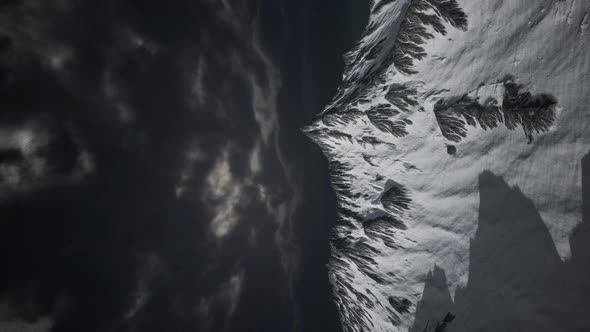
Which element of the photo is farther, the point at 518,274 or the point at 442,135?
the point at 442,135

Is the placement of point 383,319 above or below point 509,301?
below

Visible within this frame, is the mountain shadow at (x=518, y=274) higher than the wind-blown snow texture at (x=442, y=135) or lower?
lower

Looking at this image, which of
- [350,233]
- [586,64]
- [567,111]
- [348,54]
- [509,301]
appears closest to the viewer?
[586,64]

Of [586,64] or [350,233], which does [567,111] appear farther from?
[350,233]

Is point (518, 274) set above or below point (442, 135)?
below

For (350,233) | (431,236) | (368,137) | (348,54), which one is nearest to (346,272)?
(350,233)
